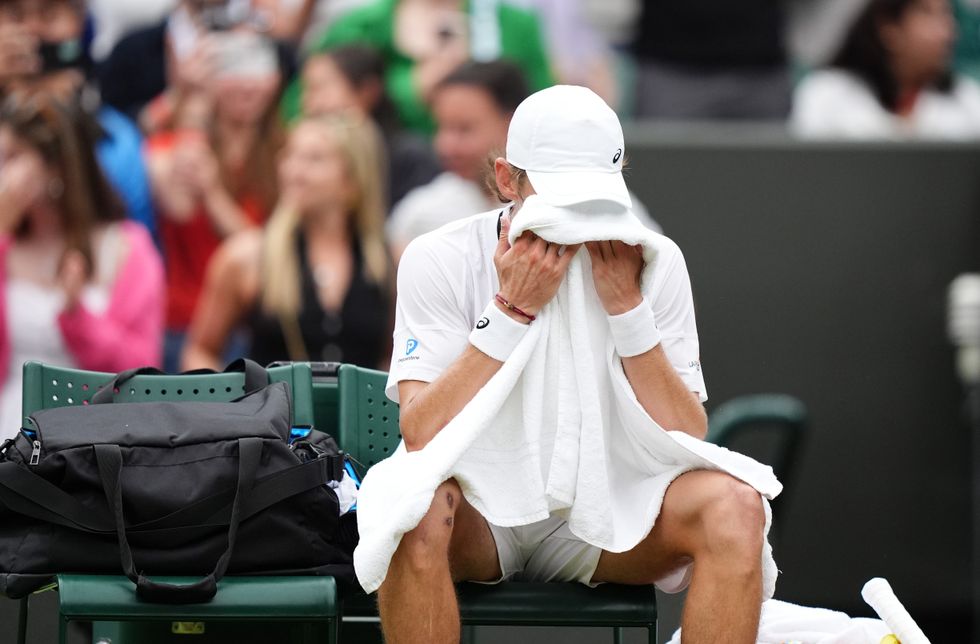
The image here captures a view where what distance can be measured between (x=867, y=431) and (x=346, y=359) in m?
2.07

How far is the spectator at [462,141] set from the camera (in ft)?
20.7

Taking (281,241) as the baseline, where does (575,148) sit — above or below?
above

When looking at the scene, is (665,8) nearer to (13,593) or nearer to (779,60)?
(779,60)

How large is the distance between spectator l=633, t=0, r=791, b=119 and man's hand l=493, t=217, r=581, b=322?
3511mm

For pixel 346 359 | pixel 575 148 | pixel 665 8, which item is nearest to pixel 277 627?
pixel 575 148

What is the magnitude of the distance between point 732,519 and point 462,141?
3.63 meters

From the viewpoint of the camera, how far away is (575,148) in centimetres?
317

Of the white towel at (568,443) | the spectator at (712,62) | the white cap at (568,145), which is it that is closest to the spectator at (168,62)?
the spectator at (712,62)

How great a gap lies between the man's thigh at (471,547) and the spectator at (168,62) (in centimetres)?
374

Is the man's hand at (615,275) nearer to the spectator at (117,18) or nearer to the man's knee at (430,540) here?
the man's knee at (430,540)

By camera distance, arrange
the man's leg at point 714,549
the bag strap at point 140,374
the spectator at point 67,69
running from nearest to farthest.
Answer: the man's leg at point 714,549
the bag strap at point 140,374
the spectator at point 67,69

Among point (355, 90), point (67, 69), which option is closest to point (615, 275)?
point (355, 90)

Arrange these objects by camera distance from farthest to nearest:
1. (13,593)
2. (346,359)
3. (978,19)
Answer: (978,19)
(346,359)
(13,593)

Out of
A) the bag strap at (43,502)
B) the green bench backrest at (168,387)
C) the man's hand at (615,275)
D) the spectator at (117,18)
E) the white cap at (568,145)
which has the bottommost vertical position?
the bag strap at (43,502)
